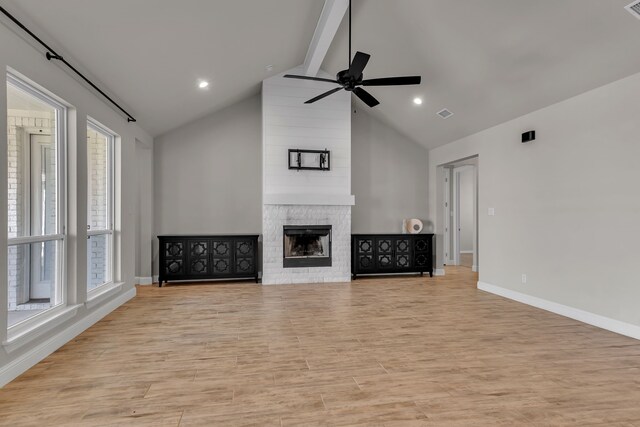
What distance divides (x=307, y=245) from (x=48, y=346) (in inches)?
158

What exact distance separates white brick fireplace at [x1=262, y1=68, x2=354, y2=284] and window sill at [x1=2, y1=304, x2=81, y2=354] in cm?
318

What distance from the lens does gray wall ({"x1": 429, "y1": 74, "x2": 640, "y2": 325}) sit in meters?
3.50

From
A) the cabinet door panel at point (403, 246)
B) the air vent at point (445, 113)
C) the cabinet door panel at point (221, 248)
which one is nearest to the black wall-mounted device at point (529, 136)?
the air vent at point (445, 113)

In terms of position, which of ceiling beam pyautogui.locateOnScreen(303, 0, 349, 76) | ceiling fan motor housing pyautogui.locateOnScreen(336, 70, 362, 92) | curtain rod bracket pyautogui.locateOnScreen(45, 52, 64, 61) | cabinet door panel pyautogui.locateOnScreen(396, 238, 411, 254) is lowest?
cabinet door panel pyautogui.locateOnScreen(396, 238, 411, 254)

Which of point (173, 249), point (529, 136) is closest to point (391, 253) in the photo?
point (529, 136)

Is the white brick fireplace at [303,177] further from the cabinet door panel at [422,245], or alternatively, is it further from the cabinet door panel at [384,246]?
the cabinet door panel at [422,245]

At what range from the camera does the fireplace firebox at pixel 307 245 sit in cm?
618

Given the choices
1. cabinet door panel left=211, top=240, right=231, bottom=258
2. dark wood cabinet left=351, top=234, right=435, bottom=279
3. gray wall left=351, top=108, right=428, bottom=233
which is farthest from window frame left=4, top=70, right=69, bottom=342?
gray wall left=351, top=108, right=428, bottom=233

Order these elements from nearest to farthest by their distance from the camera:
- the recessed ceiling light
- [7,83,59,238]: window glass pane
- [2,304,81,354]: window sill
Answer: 1. [2,304,81,354]: window sill
2. [7,83,59,238]: window glass pane
3. the recessed ceiling light

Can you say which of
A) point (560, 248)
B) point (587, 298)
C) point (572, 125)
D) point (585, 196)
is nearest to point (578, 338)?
point (587, 298)

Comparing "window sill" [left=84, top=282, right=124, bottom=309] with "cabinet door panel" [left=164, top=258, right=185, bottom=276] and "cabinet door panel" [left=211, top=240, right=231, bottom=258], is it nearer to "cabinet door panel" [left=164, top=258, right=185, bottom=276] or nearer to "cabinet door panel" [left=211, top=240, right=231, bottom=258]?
"cabinet door panel" [left=164, top=258, right=185, bottom=276]

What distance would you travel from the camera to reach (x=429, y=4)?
3.89m

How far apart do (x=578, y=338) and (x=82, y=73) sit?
5.39 meters

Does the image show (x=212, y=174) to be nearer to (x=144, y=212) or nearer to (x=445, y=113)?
(x=144, y=212)
